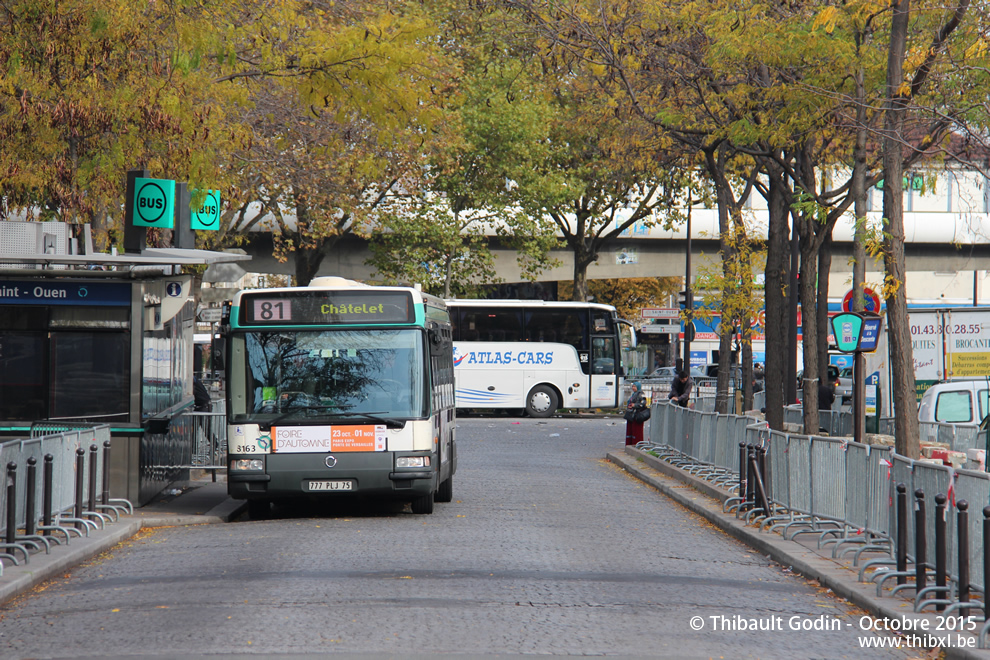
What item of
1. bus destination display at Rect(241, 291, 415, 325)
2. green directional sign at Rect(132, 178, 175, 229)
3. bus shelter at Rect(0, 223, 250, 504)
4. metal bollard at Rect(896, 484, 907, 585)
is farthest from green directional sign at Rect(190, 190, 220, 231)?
metal bollard at Rect(896, 484, 907, 585)

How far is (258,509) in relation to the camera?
15062mm

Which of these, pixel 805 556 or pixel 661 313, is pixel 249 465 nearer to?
pixel 805 556

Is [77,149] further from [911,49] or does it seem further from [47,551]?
[911,49]

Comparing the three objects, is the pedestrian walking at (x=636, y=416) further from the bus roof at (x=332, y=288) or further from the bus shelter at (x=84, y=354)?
the bus shelter at (x=84, y=354)

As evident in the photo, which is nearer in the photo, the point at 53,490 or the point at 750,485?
the point at 53,490

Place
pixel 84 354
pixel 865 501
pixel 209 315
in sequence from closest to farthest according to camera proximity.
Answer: pixel 865 501
pixel 84 354
pixel 209 315

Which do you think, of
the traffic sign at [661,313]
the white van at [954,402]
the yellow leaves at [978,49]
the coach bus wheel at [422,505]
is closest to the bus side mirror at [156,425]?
the coach bus wheel at [422,505]

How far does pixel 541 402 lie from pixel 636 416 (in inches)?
559

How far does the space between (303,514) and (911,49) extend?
9415 millimetres

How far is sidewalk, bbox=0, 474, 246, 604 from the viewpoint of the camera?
32.3 ft

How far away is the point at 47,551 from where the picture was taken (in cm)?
1094

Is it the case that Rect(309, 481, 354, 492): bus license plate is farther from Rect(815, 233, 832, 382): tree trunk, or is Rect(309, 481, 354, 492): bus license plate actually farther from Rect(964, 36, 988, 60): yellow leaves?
Rect(815, 233, 832, 382): tree trunk

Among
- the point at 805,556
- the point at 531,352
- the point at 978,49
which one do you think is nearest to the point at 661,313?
the point at 531,352

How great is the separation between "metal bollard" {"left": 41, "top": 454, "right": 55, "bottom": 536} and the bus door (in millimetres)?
29357
